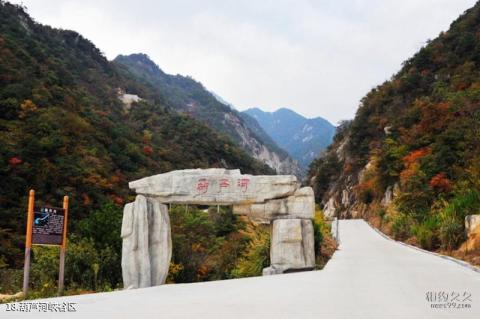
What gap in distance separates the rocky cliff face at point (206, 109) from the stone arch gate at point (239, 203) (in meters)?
73.0

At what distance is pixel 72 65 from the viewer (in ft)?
174

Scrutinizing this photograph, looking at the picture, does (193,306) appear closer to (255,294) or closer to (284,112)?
(255,294)

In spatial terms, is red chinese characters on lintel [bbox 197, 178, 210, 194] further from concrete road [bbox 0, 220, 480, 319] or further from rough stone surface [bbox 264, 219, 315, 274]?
concrete road [bbox 0, 220, 480, 319]

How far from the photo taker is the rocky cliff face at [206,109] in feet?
297

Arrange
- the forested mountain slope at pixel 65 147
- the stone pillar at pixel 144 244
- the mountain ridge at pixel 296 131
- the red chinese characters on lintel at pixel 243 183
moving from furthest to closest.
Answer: the mountain ridge at pixel 296 131
the forested mountain slope at pixel 65 147
the red chinese characters on lintel at pixel 243 183
the stone pillar at pixel 144 244

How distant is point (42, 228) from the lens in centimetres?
775

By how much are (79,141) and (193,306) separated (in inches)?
997

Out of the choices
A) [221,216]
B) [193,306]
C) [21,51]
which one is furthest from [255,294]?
[21,51]

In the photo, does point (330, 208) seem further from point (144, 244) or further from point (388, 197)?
point (144, 244)

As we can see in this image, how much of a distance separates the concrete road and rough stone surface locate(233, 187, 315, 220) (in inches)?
61.4

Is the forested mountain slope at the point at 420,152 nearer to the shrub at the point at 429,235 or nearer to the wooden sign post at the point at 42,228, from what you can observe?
the shrub at the point at 429,235

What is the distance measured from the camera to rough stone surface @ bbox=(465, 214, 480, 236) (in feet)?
37.2

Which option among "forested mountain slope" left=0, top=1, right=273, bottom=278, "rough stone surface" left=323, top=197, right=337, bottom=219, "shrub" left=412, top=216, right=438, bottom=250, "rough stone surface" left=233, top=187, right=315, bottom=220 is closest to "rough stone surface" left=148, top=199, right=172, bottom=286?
"rough stone surface" left=233, top=187, right=315, bottom=220

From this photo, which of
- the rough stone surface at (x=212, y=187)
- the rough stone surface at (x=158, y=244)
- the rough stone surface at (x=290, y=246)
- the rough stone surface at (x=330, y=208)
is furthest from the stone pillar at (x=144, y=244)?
the rough stone surface at (x=330, y=208)
